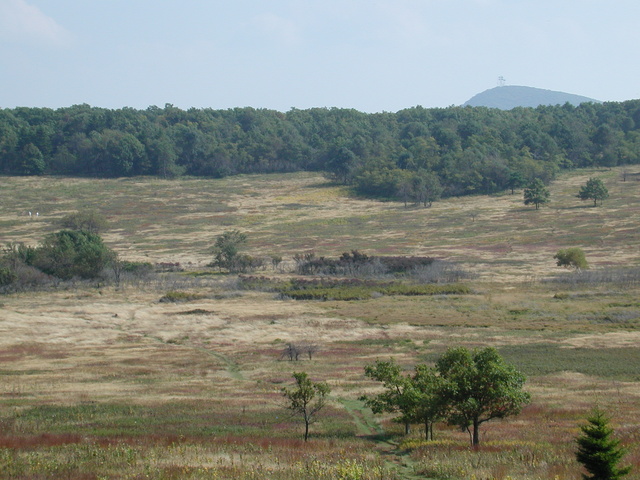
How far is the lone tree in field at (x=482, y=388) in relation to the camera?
18.6 metres

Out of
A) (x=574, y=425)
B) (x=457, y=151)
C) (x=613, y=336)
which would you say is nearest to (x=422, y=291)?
(x=613, y=336)

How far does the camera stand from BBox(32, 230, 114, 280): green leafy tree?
7162cm

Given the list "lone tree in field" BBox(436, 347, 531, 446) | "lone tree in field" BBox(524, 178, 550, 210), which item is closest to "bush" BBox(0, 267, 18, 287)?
"lone tree in field" BBox(436, 347, 531, 446)

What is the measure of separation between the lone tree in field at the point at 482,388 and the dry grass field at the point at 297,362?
1.06 metres

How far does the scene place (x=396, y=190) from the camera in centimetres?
14725

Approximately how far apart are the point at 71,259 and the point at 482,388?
6107 cm

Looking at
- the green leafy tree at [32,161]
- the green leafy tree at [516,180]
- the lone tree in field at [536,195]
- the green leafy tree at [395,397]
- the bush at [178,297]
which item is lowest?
the bush at [178,297]

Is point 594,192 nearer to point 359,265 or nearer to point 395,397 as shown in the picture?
point 359,265

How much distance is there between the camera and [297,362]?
36531 millimetres

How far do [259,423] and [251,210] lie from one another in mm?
111918

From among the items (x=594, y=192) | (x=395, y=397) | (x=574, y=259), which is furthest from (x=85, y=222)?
(x=395, y=397)

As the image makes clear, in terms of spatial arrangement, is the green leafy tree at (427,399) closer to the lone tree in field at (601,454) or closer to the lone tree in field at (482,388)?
the lone tree in field at (482,388)

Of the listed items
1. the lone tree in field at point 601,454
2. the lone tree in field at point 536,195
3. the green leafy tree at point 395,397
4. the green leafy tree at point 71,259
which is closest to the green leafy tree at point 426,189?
the lone tree in field at point 536,195

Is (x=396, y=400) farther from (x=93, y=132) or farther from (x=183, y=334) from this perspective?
(x=93, y=132)
